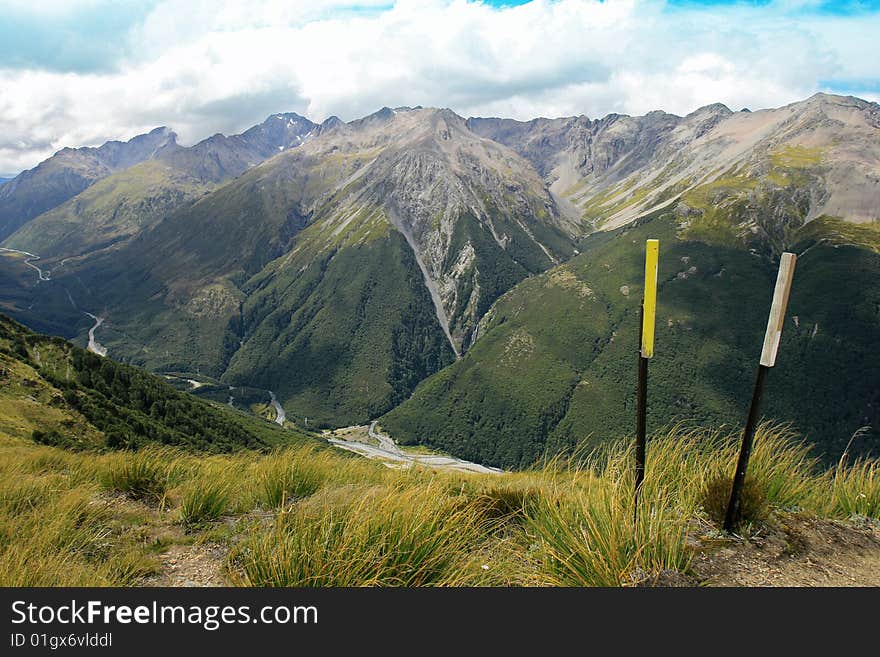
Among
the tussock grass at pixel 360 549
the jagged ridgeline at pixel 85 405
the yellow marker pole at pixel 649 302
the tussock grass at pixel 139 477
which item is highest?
the yellow marker pole at pixel 649 302

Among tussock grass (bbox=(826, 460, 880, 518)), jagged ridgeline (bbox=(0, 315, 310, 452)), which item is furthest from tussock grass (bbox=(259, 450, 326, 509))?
jagged ridgeline (bbox=(0, 315, 310, 452))

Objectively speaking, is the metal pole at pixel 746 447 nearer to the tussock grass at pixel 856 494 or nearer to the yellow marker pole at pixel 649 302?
the yellow marker pole at pixel 649 302

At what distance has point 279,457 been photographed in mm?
9547

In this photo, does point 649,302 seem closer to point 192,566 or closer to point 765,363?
point 765,363

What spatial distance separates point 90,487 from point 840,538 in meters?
11.6

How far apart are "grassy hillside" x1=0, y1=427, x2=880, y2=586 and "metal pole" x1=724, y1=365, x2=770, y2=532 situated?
0.27m

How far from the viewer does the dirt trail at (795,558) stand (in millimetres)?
5414

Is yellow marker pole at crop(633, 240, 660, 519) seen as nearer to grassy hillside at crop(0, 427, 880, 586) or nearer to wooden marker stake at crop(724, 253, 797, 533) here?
grassy hillside at crop(0, 427, 880, 586)

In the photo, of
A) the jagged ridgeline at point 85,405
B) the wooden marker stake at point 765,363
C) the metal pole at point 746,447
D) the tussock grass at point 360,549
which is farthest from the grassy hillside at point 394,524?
the jagged ridgeline at point 85,405

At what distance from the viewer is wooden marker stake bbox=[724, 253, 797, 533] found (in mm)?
5191

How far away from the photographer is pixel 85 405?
5331 cm

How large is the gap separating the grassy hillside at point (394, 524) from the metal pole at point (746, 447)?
0.27m

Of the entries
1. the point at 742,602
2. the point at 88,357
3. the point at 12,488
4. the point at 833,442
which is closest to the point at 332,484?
the point at 12,488

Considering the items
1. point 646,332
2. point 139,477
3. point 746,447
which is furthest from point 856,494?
point 139,477
